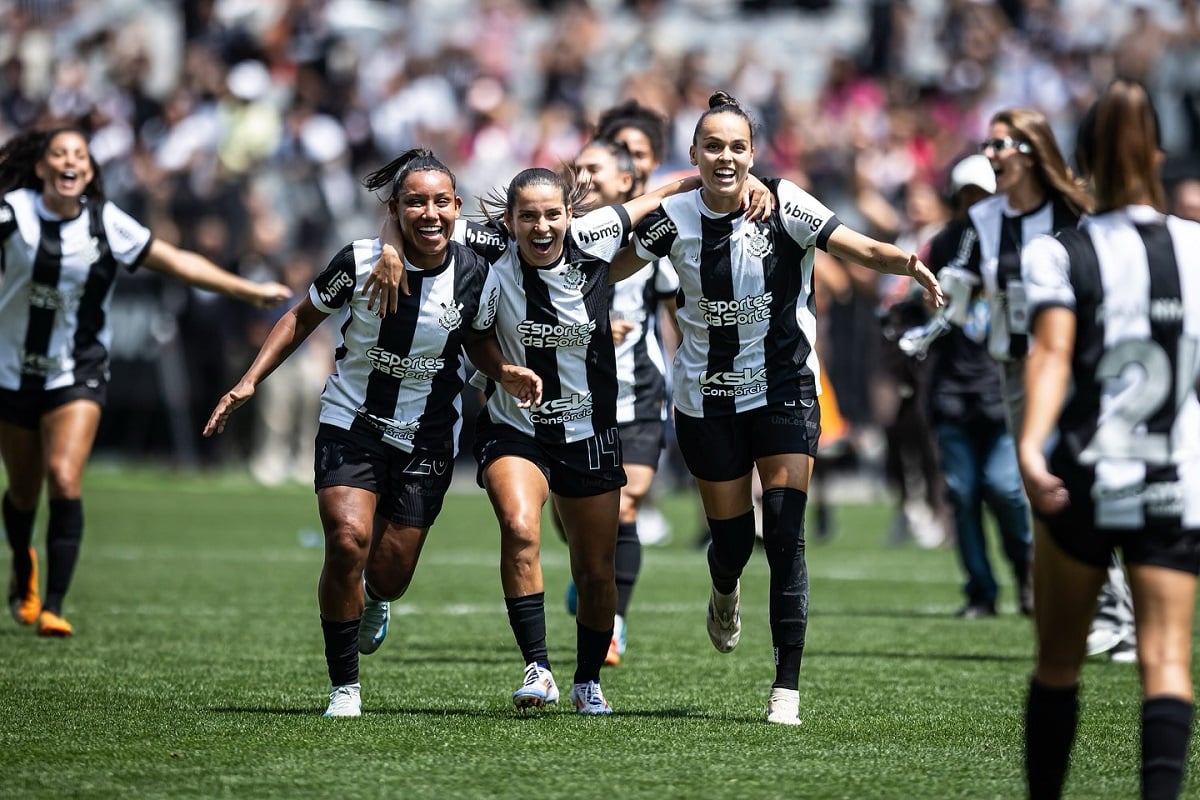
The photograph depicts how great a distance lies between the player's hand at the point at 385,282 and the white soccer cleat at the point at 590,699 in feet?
5.18

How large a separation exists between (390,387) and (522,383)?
1.77 ft

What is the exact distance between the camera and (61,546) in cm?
905

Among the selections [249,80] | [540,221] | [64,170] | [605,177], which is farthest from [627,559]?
[249,80]

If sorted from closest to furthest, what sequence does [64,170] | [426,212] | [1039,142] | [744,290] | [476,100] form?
[426,212], [744,290], [1039,142], [64,170], [476,100]

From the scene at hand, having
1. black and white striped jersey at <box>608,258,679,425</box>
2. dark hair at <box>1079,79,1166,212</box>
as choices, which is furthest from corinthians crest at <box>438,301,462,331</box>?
dark hair at <box>1079,79,1166,212</box>

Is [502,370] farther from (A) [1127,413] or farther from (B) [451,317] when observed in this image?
(A) [1127,413]

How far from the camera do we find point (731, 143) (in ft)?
21.3

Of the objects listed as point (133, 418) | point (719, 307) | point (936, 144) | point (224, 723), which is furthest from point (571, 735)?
point (133, 418)

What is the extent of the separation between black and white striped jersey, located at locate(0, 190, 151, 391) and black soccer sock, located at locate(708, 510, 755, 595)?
365 centimetres

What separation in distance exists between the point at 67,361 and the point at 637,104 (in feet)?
10.7

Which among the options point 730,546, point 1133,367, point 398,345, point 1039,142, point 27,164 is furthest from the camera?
point 27,164

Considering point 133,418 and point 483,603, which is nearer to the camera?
point 483,603

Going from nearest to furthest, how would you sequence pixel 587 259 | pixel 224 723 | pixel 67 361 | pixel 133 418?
pixel 224 723, pixel 587 259, pixel 67 361, pixel 133 418

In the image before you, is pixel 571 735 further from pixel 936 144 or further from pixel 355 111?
pixel 355 111
